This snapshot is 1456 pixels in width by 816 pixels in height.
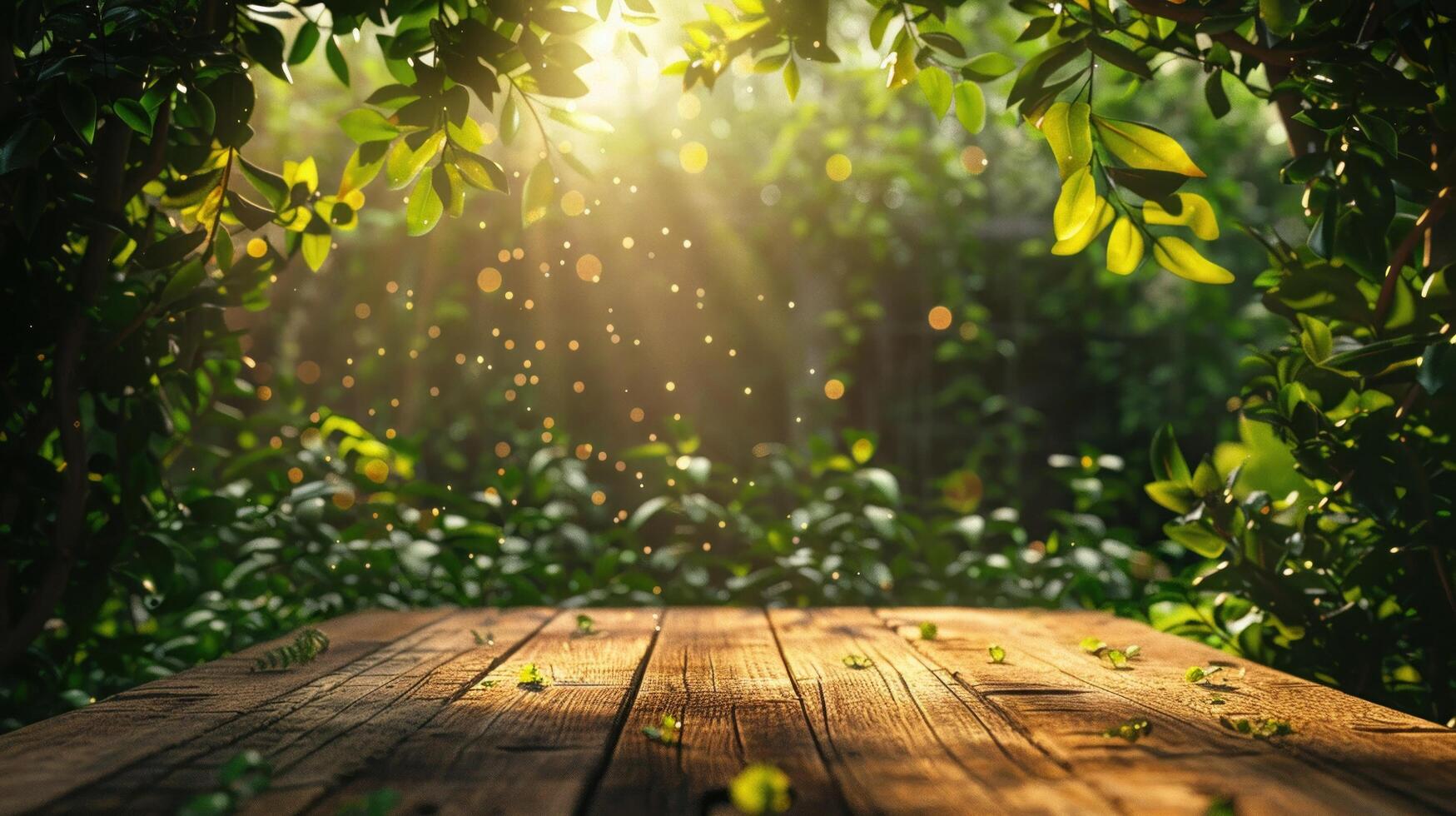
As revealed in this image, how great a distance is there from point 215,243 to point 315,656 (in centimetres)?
69

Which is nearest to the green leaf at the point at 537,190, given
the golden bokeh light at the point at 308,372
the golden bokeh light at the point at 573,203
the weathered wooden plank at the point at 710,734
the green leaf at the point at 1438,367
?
the weathered wooden plank at the point at 710,734

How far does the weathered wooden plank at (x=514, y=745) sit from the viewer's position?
821 mm

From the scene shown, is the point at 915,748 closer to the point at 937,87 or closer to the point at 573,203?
the point at 937,87

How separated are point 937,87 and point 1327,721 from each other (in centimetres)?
98

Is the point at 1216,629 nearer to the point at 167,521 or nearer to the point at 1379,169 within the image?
the point at 1379,169

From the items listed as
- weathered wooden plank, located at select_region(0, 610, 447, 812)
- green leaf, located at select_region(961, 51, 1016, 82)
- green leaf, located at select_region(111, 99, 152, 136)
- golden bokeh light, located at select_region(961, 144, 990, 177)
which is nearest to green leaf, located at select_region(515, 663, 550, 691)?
weathered wooden plank, located at select_region(0, 610, 447, 812)

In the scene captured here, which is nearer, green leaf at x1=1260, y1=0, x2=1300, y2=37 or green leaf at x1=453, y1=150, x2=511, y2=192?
green leaf at x1=1260, y1=0, x2=1300, y2=37

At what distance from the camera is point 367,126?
1363 mm

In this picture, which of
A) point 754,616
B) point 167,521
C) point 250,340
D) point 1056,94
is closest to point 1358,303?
point 1056,94

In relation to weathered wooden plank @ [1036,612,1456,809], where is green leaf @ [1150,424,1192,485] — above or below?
above

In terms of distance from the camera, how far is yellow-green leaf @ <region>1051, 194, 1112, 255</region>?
1250mm

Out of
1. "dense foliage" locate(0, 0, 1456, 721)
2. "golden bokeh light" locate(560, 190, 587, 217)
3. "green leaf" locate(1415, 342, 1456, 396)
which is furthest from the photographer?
"golden bokeh light" locate(560, 190, 587, 217)

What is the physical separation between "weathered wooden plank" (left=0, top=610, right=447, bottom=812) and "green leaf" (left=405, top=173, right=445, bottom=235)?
2.12ft

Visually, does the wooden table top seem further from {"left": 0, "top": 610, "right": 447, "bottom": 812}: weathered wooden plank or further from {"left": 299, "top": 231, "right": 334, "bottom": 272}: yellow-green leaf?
{"left": 299, "top": 231, "right": 334, "bottom": 272}: yellow-green leaf
